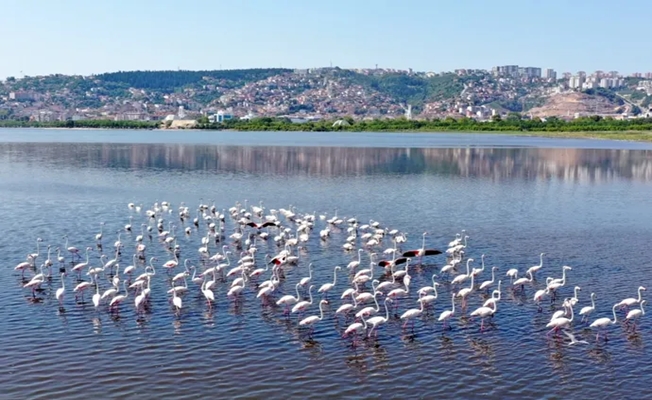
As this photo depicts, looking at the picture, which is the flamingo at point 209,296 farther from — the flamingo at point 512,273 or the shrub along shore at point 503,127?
the shrub along shore at point 503,127

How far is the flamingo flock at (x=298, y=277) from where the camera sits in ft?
68.4

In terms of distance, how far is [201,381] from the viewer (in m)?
16.3

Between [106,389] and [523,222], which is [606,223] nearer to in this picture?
[523,222]

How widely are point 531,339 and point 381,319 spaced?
12.1 ft

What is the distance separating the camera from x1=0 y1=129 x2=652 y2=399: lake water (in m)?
16.5

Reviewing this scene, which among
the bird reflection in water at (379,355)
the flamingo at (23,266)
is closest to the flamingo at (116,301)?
the flamingo at (23,266)

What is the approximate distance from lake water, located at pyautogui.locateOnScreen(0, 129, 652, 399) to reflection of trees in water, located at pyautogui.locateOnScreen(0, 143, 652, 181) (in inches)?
397

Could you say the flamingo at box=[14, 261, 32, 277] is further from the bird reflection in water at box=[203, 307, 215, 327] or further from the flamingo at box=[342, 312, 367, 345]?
the flamingo at box=[342, 312, 367, 345]

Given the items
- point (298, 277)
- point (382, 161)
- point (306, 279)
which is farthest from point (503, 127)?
point (306, 279)

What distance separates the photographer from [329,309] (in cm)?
2159

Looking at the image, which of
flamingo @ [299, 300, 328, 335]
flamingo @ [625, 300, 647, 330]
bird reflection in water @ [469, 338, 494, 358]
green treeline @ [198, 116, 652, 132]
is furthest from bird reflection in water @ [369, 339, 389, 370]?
green treeline @ [198, 116, 652, 132]

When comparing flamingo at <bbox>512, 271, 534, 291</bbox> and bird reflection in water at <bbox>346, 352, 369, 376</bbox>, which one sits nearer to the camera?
bird reflection in water at <bbox>346, 352, 369, 376</bbox>

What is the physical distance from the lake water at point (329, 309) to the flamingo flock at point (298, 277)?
173mm

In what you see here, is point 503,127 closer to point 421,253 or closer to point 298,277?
point 421,253
